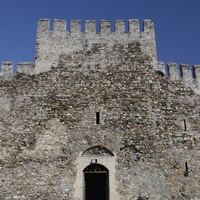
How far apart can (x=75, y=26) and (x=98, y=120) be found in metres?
4.28

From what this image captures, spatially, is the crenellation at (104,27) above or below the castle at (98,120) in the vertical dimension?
above

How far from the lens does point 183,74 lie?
1268cm

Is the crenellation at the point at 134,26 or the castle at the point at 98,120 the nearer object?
the castle at the point at 98,120

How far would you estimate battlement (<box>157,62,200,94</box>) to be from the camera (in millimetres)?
12516

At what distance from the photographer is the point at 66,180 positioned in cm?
1066

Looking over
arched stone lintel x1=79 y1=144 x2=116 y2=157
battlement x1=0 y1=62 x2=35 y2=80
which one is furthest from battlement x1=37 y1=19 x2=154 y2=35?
arched stone lintel x1=79 y1=144 x2=116 y2=157

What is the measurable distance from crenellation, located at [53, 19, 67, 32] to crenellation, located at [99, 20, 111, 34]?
59.7 inches

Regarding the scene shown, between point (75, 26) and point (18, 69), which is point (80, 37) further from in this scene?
point (18, 69)

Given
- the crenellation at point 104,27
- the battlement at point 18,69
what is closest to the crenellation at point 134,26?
the crenellation at point 104,27

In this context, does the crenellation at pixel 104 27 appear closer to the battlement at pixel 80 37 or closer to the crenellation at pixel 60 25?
the battlement at pixel 80 37

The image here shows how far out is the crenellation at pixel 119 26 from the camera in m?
13.1

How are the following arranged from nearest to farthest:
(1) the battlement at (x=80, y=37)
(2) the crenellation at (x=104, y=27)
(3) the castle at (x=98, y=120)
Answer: (3) the castle at (x=98, y=120) → (1) the battlement at (x=80, y=37) → (2) the crenellation at (x=104, y=27)

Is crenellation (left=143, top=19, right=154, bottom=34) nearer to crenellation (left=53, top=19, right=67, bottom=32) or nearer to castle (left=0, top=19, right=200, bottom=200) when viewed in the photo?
castle (left=0, top=19, right=200, bottom=200)

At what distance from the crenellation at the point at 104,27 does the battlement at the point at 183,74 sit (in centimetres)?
259
